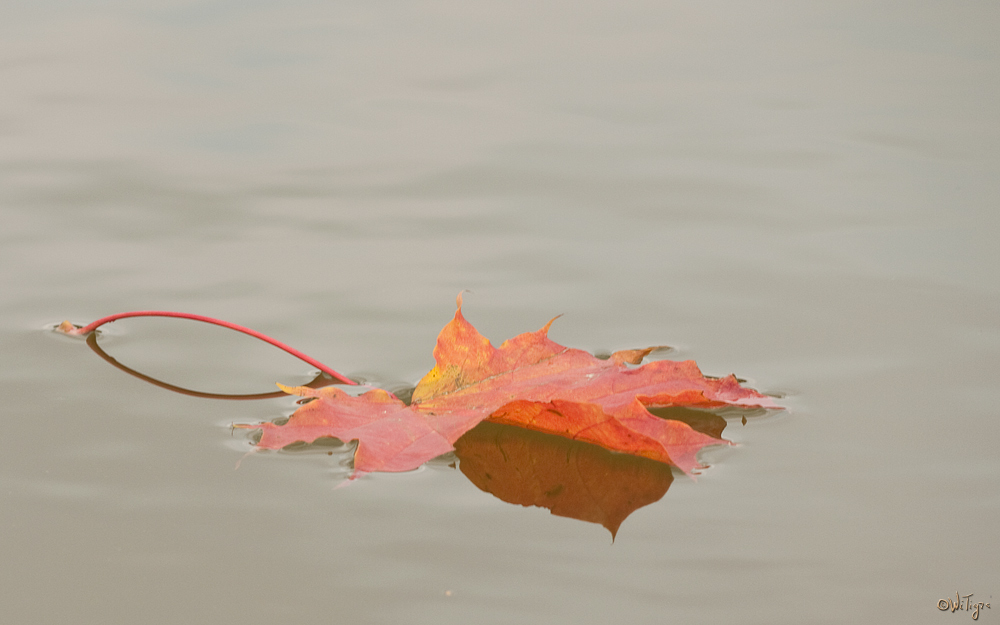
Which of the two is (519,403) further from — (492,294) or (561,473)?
(492,294)

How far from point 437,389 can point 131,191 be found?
1102 mm

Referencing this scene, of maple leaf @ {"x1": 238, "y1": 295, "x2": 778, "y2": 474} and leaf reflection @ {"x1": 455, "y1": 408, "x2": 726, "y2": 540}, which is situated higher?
maple leaf @ {"x1": 238, "y1": 295, "x2": 778, "y2": 474}

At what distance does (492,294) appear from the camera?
1658mm

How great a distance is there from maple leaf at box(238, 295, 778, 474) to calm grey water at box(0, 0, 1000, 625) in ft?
0.16

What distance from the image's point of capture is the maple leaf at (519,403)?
1148 millimetres

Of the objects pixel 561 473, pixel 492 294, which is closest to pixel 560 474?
pixel 561 473

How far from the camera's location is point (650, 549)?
3.51ft

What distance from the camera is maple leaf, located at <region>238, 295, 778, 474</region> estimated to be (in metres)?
1.15

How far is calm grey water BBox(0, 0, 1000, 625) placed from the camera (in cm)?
104

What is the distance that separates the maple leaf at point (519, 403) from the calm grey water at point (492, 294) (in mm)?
49

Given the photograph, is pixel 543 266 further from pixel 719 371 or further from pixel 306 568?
pixel 306 568

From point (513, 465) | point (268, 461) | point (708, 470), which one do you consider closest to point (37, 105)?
point (268, 461)

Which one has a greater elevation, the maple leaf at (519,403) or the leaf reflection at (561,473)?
the maple leaf at (519,403)

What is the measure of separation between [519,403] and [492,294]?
1.59 ft
